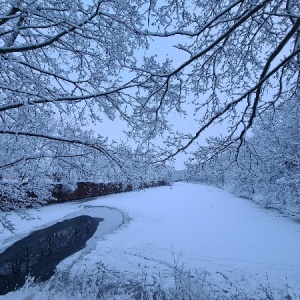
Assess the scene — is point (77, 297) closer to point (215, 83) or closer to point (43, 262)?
point (43, 262)

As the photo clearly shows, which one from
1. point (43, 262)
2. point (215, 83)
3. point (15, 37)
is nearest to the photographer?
point (215, 83)

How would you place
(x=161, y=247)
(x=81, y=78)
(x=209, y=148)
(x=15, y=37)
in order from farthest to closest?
1. (x=161, y=247)
2. (x=81, y=78)
3. (x=15, y=37)
4. (x=209, y=148)

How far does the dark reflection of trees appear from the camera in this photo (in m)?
6.34

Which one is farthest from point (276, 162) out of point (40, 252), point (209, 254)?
point (40, 252)

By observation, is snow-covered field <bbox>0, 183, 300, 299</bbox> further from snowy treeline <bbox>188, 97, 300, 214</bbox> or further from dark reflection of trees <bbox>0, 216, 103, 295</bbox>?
snowy treeline <bbox>188, 97, 300, 214</bbox>

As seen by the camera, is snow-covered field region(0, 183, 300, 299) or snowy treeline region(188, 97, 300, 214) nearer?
snowy treeline region(188, 97, 300, 214)

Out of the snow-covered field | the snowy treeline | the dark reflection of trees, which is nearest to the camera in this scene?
the snowy treeline

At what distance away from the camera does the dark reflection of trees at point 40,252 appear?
6.34 m

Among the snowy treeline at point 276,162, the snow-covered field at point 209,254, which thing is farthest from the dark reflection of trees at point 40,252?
the snowy treeline at point 276,162

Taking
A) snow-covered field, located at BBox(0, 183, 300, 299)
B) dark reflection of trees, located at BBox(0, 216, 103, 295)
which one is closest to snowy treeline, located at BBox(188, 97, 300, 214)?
snow-covered field, located at BBox(0, 183, 300, 299)

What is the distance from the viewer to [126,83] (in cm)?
458

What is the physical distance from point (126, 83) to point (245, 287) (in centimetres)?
516

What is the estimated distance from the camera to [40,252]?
8.38 meters

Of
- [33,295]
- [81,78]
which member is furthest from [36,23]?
[33,295]
